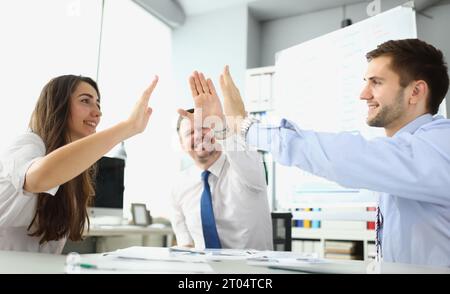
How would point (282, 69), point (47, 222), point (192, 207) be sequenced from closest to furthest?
point (47, 222), point (192, 207), point (282, 69)

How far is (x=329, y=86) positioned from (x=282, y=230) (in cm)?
133

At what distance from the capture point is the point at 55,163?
1.20m

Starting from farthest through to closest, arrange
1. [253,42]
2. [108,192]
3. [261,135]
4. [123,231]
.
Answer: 1. [253,42]
2. [108,192]
3. [123,231]
4. [261,135]

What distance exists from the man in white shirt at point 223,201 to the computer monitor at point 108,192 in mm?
982

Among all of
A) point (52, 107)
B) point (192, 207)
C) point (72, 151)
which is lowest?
point (192, 207)

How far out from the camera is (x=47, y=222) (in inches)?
56.4

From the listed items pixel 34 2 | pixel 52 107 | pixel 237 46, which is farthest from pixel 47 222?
pixel 237 46

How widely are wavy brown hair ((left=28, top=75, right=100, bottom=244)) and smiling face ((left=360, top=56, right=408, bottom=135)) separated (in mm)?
A: 1219

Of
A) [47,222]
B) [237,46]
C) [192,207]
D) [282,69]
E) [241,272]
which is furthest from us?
[237,46]

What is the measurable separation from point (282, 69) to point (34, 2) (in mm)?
2051

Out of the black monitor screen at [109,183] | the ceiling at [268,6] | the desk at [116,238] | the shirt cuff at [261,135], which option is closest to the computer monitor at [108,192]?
the black monitor screen at [109,183]

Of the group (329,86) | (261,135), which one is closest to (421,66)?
(261,135)

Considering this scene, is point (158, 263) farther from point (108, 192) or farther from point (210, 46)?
point (210, 46)

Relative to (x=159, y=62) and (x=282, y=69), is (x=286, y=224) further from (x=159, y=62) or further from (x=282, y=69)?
(x=159, y=62)
